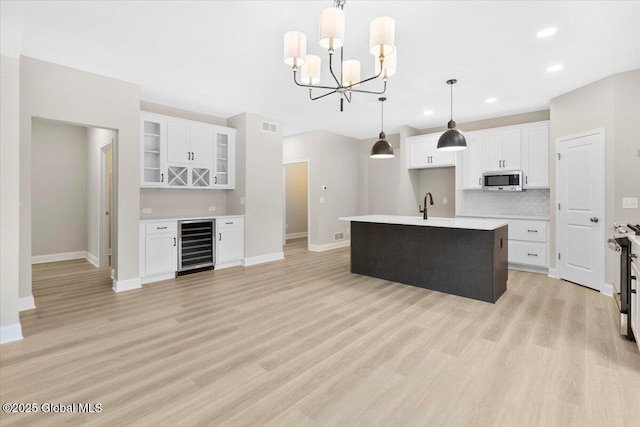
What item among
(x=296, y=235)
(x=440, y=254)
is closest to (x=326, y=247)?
(x=296, y=235)

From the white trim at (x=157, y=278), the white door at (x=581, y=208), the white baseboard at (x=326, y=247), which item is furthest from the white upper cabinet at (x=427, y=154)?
the white trim at (x=157, y=278)

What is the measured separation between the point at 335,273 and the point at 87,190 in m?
5.41

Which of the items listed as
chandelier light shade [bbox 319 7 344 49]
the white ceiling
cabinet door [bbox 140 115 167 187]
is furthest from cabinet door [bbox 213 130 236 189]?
chandelier light shade [bbox 319 7 344 49]

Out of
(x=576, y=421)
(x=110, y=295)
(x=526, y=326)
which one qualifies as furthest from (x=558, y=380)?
(x=110, y=295)

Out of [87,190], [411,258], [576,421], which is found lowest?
[576,421]

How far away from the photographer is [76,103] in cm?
361

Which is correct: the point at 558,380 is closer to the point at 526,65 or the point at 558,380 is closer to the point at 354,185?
the point at 526,65

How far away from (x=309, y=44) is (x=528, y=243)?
4584mm

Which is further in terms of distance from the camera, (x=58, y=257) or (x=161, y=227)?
(x=58, y=257)

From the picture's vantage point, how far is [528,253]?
4910mm

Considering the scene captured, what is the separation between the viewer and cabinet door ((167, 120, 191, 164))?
15.4ft

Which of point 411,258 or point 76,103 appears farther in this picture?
point 411,258

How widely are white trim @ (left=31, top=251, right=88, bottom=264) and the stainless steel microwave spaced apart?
26.3 feet

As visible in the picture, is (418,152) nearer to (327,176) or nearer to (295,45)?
(327,176)
